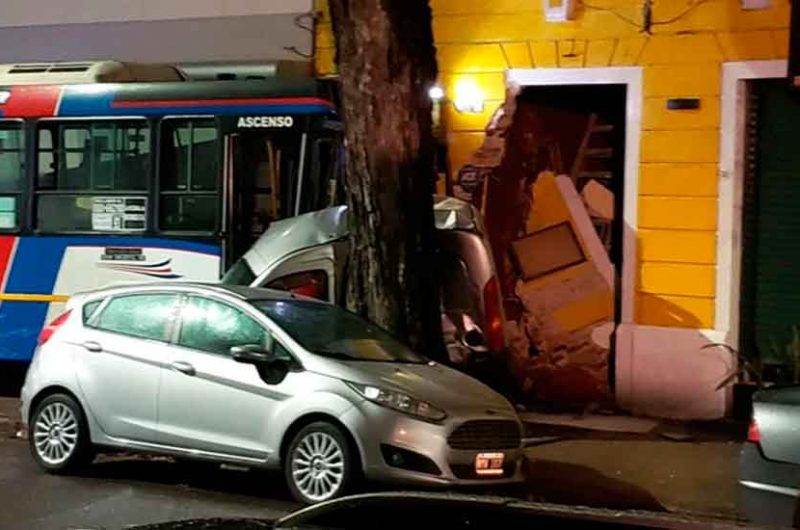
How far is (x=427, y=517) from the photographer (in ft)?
13.1

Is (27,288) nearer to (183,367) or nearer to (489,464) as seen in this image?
(183,367)

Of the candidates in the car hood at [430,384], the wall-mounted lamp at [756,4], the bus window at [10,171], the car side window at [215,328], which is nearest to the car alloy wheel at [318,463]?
the car hood at [430,384]

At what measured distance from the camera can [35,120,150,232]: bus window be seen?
13609 millimetres

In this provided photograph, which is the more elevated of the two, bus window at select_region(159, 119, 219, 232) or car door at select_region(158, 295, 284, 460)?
bus window at select_region(159, 119, 219, 232)

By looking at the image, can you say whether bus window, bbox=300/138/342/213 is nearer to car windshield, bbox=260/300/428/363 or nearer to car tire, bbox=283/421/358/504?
car windshield, bbox=260/300/428/363

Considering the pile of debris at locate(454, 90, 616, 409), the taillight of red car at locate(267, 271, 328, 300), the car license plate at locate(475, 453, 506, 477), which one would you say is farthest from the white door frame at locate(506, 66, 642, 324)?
the car license plate at locate(475, 453, 506, 477)

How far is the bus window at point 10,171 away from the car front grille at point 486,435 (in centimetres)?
695

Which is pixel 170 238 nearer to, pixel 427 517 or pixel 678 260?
pixel 678 260

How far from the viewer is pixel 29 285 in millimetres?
14094

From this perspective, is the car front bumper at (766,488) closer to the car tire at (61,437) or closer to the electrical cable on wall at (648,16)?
the car tire at (61,437)

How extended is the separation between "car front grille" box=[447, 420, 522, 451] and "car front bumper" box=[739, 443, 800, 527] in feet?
8.89

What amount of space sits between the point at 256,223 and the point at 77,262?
2.13 metres

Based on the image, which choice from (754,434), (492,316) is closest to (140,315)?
(492,316)

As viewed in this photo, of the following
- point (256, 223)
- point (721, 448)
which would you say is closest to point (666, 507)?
point (721, 448)
